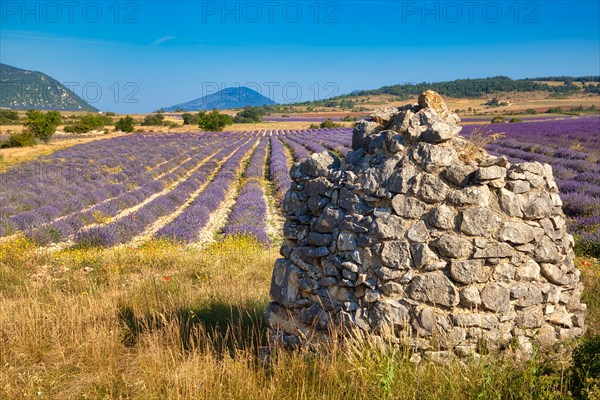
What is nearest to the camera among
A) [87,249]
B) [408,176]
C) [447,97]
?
[408,176]

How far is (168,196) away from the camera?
14711 millimetres

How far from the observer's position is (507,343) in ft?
10.4

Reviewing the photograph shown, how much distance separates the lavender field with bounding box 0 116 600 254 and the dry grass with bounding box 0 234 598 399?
8.00 ft

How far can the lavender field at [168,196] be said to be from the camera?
10.3 metres

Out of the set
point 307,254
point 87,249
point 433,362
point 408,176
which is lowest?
point 87,249

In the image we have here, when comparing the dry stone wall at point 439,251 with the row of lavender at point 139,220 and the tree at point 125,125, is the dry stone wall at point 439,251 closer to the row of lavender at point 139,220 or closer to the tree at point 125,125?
the row of lavender at point 139,220

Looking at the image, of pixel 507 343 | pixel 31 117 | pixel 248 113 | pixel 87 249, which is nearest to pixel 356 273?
pixel 507 343

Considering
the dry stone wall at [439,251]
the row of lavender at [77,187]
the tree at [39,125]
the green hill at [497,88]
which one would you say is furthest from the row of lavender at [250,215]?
the green hill at [497,88]

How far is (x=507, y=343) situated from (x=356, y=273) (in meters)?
1.20

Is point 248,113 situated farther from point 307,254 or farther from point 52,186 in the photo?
point 307,254

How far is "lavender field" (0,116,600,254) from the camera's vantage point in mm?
10289

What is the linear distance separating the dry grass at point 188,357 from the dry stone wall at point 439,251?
0.24 m

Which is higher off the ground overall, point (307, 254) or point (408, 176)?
point (408, 176)

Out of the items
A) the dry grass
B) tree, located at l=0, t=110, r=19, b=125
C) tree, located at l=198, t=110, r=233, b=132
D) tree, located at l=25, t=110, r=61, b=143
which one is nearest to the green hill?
tree, located at l=198, t=110, r=233, b=132
